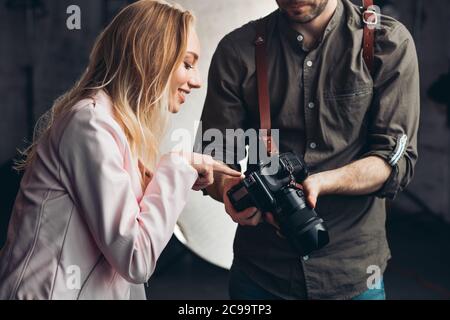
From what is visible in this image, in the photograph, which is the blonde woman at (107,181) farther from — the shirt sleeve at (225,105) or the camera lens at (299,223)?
the shirt sleeve at (225,105)

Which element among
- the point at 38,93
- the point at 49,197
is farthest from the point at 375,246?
the point at 38,93

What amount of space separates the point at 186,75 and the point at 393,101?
0.46m

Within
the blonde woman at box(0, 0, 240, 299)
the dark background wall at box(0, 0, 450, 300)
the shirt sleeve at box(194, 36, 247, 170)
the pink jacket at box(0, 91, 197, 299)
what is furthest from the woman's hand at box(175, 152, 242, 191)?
the dark background wall at box(0, 0, 450, 300)

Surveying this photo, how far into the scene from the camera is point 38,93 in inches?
144

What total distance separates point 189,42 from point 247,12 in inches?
41.7

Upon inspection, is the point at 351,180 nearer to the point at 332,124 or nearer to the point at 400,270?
the point at 332,124

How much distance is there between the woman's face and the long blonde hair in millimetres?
26

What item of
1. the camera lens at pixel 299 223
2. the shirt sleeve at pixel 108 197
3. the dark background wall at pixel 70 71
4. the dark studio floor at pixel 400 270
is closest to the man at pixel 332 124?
the camera lens at pixel 299 223

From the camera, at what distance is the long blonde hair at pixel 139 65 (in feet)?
4.09

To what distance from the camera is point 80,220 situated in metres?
1.16

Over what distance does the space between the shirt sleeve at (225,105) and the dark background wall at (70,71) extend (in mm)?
1828

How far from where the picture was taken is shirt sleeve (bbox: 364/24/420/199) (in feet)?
4.99

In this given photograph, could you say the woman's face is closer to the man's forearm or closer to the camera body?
the camera body
